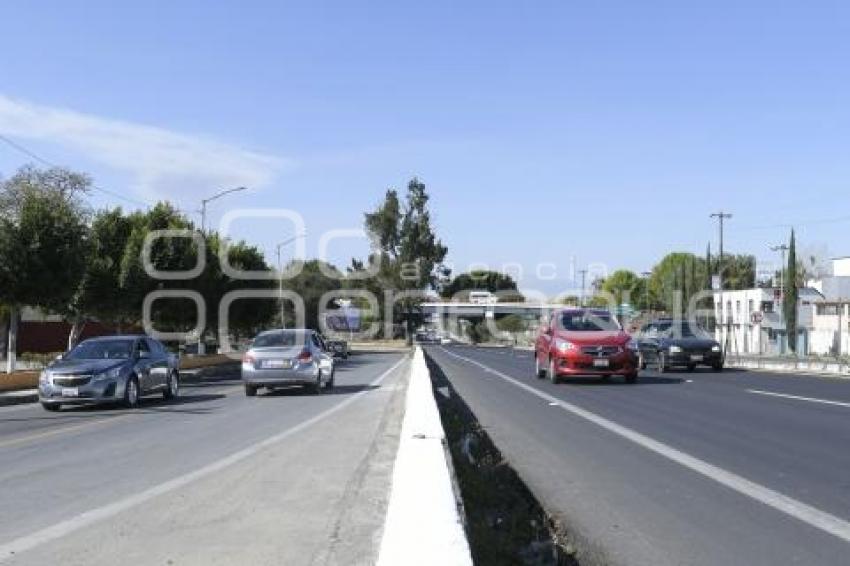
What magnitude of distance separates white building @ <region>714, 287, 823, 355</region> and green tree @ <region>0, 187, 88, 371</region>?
58511 mm

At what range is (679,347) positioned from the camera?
30422 mm

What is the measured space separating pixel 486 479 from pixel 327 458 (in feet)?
8.77

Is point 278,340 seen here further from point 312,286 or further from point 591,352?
point 312,286

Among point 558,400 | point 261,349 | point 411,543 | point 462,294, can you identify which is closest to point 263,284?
point 261,349

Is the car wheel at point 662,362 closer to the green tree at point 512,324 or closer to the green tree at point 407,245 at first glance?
the green tree at point 407,245

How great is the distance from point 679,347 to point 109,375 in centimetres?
1771

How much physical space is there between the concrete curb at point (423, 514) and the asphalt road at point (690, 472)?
1.10 metres

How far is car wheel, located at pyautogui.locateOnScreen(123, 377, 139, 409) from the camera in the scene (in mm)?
20422

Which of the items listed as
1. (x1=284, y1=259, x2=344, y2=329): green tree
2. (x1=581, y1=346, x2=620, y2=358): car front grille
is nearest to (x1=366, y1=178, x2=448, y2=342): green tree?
(x1=284, y1=259, x2=344, y2=329): green tree

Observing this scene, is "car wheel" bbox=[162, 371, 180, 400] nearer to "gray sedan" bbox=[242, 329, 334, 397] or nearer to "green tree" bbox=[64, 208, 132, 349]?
"gray sedan" bbox=[242, 329, 334, 397]

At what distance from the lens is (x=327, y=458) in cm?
1137

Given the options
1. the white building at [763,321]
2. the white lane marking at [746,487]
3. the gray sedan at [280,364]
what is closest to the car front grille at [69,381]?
the gray sedan at [280,364]

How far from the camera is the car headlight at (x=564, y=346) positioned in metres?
23.2

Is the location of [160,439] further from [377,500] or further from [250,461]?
[377,500]
